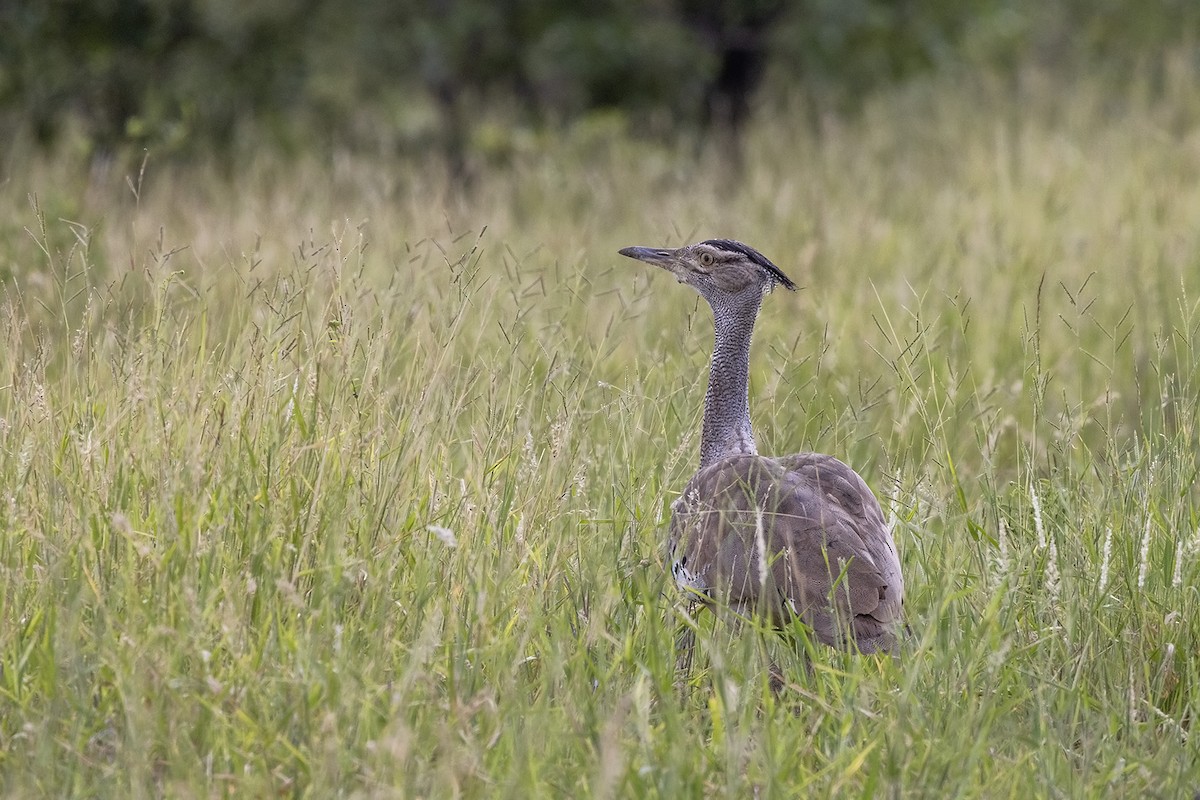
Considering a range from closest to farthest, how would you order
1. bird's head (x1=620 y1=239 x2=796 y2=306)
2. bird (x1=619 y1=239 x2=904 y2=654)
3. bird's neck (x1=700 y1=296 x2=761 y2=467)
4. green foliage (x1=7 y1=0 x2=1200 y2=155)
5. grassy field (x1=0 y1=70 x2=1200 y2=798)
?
grassy field (x1=0 y1=70 x2=1200 y2=798)
bird (x1=619 y1=239 x2=904 y2=654)
bird's neck (x1=700 y1=296 x2=761 y2=467)
bird's head (x1=620 y1=239 x2=796 y2=306)
green foliage (x1=7 y1=0 x2=1200 y2=155)

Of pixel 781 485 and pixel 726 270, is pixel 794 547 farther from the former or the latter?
pixel 726 270

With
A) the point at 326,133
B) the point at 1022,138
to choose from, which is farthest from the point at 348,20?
the point at 1022,138

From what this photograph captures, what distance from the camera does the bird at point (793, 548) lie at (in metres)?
3.14

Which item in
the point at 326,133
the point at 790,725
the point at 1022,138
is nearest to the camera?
the point at 790,725

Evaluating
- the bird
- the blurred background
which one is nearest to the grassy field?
the bird

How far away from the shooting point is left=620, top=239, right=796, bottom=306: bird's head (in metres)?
4.13

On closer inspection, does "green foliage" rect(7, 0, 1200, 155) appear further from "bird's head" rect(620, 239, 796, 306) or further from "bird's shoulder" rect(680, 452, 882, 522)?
"bird's shoulder" rect(680, 452, 882, 522)

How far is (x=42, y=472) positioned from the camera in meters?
3.21

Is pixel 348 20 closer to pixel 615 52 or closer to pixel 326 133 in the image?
pixel 326 133

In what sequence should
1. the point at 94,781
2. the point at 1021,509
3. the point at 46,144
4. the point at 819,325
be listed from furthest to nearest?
the point at 46,144
the point at 819,325
the point at 1021,509
the point at 94,781

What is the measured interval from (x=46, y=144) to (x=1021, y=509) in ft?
26.5

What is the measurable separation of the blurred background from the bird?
6.85m

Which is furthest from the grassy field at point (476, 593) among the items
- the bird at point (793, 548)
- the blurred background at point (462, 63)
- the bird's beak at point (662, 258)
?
the blurred background at point (462, 63)

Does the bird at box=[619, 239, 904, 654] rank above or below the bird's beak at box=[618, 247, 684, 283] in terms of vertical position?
below
